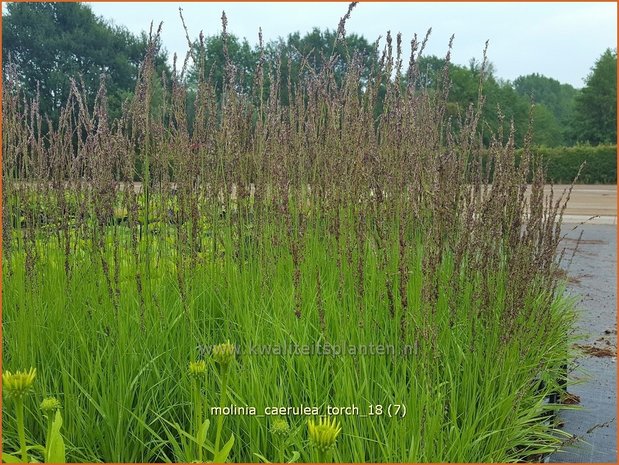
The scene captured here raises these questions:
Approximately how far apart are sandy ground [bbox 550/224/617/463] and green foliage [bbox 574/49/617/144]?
33742 millimetres

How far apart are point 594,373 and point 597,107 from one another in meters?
A: 38.9

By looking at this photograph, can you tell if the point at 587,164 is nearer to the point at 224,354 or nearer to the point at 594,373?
the point at 594,373

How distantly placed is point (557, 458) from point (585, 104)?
40.2 metres

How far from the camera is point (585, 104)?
36781mm

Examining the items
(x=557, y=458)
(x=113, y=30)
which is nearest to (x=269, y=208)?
(x=557, y=458)

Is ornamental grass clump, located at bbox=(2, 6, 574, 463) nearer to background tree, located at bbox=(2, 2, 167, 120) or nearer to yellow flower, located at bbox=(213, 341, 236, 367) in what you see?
yellow flower, located at bbox=(213, 341, 236, 367)

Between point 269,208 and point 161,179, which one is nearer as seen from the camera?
point 161,179

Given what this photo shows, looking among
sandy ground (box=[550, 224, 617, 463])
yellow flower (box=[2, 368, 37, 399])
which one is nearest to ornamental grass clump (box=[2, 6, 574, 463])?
sandy ground (box=[550, 224, 617, 463])

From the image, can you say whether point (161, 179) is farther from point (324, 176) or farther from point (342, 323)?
point (342, 323)

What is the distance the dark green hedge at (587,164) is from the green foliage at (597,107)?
1029cm

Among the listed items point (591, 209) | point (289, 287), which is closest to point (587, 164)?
point (591, 209)

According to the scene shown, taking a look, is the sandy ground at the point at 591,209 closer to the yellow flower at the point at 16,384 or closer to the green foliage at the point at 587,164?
the green foliage at the point at 587,164

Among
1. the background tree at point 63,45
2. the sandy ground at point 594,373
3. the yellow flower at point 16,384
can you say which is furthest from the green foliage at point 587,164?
the yellow flower at point 16,384

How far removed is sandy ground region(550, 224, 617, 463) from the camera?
236cm
